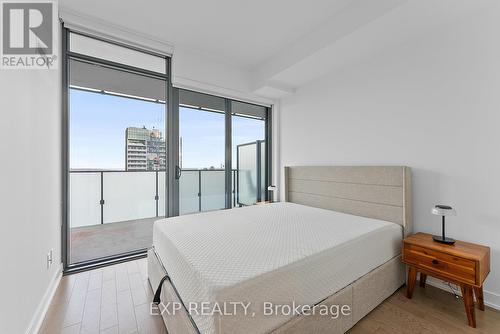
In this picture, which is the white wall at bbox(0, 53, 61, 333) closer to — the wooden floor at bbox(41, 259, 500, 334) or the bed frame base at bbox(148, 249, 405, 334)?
the wooden floor at bbox(41, 259, 500, 334)

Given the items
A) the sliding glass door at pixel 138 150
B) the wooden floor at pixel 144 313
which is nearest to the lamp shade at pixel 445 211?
the wooden floor at pixel 144 313

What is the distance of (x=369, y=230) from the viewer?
192 centimetres

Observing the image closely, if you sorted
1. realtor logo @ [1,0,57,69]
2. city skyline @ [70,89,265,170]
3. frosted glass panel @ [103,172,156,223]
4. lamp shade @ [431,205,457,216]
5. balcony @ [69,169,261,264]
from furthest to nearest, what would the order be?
frosted glass panel @ [103,172,156,223] → balcony @ [69,169,261,264] → city skyline @ [70,89,265,170] → lamp shade @ [431,205,457,216] → realtor logo @ [1,0,57,69]

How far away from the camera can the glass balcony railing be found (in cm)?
363

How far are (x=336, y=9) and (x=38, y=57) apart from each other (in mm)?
2870

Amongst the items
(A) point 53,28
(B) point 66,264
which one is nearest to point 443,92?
(A) point 53,28

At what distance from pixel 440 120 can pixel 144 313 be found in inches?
127

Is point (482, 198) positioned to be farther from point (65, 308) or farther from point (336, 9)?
point (65, 308)

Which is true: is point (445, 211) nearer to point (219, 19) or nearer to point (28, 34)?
point (219, 19)

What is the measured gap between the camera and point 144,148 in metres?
3.64

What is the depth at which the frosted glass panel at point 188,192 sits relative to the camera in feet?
11.2

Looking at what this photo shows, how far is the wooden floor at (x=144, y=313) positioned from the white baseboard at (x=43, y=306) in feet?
0.14

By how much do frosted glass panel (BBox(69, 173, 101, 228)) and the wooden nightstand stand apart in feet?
15.3

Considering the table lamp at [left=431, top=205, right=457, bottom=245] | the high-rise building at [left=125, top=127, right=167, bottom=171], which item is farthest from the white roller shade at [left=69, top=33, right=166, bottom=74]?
the table lamp at [left=431, top=205, right=457, bottom=245]
